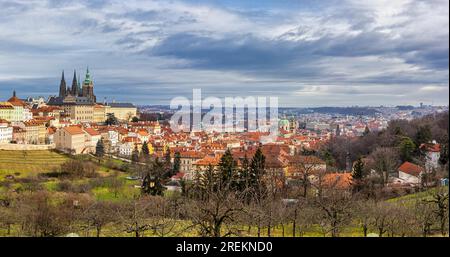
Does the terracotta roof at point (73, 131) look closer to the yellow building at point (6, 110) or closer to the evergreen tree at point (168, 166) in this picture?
the yellow building at point (6, 110)

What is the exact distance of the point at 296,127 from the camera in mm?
31812

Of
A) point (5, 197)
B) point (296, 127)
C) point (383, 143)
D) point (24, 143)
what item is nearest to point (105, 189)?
point (5, 197)

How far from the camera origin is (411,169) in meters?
15.8

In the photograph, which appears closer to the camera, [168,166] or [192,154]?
[168,166]

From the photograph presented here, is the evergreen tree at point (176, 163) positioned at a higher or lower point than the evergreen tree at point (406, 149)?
lower

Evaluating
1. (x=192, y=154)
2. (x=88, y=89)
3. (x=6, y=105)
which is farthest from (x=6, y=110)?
(x=192, y=154)

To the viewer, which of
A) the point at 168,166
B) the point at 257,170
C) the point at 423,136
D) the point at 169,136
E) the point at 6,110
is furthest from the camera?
the point at 169,136

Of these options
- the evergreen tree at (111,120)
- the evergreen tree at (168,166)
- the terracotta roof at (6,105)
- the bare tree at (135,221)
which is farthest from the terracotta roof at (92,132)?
the bare tree at (135,221)

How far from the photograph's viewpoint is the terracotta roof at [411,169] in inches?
606

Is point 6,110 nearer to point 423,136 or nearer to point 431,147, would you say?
point 423,136

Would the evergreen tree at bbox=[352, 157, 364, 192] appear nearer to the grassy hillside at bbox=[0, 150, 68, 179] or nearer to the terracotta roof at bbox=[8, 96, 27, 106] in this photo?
the grassy hillside at bbox=[0, 150, 68, 179]

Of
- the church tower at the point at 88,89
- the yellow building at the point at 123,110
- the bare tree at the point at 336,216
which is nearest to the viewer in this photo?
the bare tree at the point at 336,216
